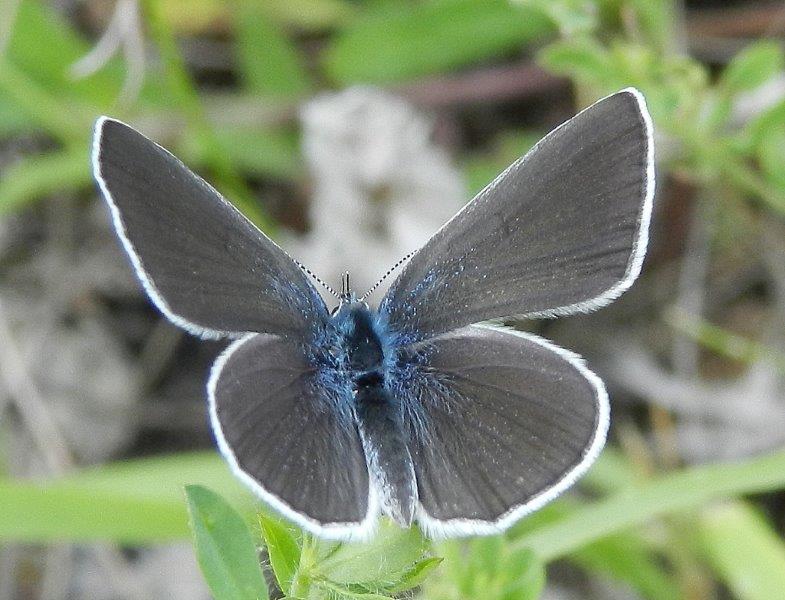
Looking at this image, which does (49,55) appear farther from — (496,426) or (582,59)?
(496,426)

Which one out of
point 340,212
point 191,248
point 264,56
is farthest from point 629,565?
point 264,56

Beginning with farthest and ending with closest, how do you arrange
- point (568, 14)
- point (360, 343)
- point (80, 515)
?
point (568, 14) → point (80, 515) → point (360, 343)

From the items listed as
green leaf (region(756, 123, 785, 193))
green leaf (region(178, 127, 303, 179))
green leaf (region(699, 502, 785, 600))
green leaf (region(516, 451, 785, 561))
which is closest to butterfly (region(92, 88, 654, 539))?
green leaf (region(516, 451, 785, 561))

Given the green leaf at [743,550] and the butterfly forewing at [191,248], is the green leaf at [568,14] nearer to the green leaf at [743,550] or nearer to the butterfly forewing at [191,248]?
the butterfly forewing at [191,248]

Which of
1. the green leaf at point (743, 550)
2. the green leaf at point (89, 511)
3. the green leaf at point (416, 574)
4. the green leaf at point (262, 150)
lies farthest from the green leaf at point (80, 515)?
the green leaf at point (262, 150)

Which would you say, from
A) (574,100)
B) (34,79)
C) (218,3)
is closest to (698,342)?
(574,100)

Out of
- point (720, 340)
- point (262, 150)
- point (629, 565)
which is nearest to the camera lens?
point (629, 565)

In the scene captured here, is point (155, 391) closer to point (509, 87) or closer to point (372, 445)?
point (509, 87)
